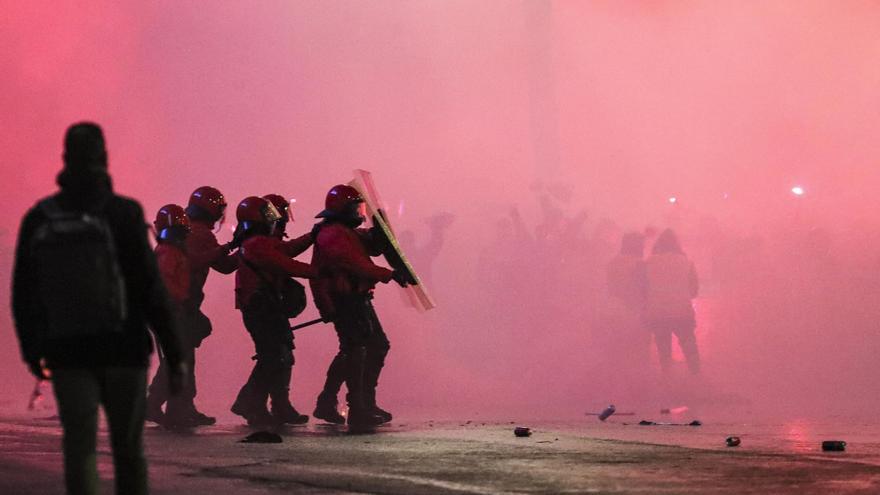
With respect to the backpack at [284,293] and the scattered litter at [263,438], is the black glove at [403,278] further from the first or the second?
the scattered litter at [263,438]

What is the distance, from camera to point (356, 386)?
11.2 m

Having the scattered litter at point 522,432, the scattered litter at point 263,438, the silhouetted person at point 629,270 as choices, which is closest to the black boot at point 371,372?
the scattered litter at point 522,432

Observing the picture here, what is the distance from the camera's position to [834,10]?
31594 mm

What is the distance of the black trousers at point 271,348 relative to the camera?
1139 cm

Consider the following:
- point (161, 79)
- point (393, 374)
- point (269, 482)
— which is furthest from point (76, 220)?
point (161, 79)

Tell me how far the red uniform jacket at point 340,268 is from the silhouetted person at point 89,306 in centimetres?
662

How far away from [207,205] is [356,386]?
1.81m

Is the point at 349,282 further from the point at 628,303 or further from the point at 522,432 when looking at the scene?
the point at 628,303

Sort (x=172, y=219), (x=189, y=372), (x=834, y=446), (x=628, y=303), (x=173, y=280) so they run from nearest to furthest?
(x=834, y=446), (x=173, y=280), (x=172, y=219), (x=189, y=372), (x=628, y=303)

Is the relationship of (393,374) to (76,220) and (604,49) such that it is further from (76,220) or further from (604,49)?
(76,220)

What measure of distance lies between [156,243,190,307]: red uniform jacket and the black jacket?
20.2 feet

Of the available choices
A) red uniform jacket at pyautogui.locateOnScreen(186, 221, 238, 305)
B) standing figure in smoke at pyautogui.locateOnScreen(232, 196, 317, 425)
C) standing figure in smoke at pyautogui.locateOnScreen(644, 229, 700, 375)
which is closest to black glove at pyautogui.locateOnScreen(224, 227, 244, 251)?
standing figure in smoke at pyautogui.locateOnScreen(232, 196, 317, 425)

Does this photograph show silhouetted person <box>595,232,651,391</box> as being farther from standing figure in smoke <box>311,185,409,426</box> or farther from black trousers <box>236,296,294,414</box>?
black trousers <box>236,296,294,414</box>

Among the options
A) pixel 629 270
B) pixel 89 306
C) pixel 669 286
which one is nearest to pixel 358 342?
pixel 89 306
